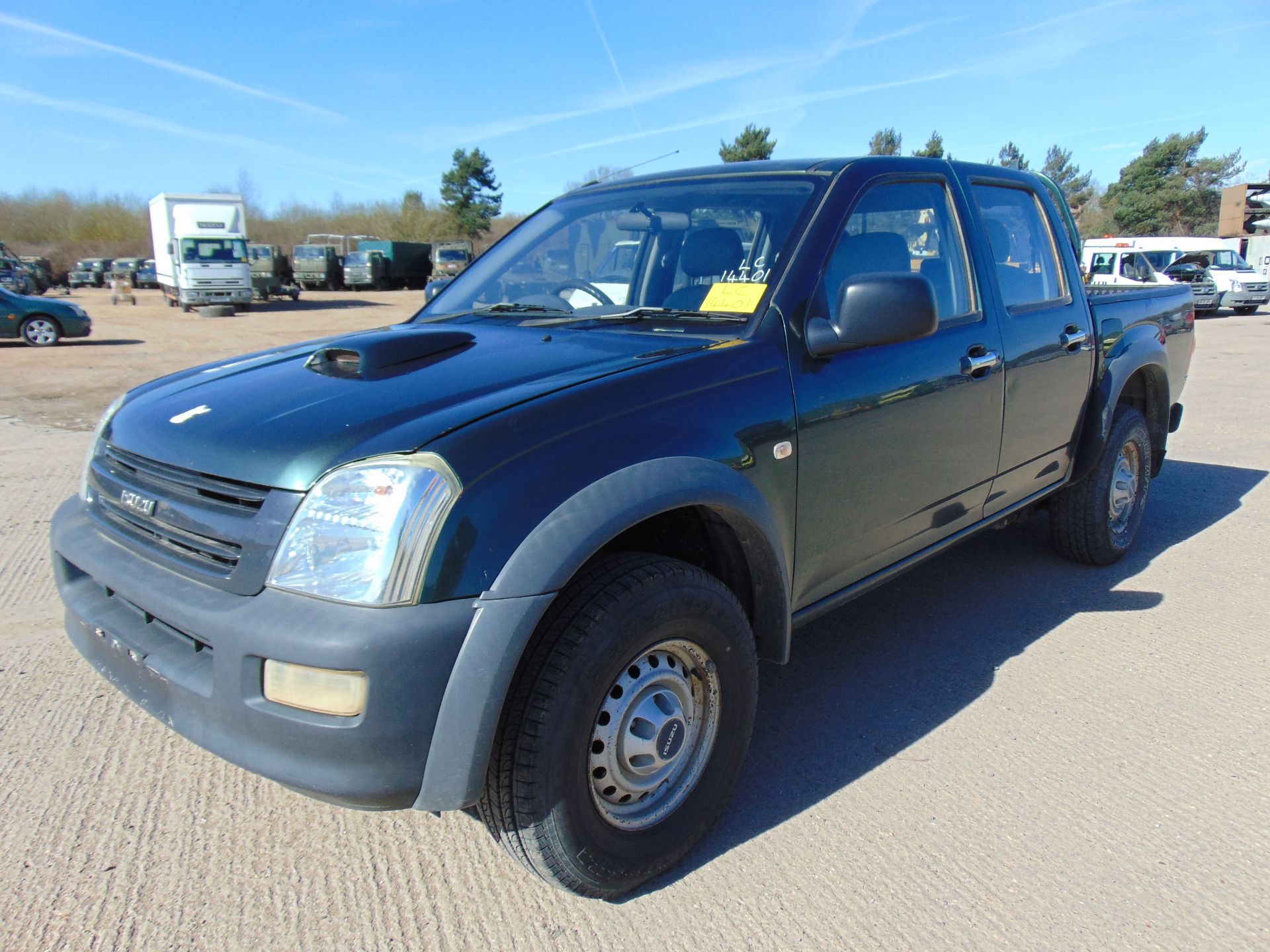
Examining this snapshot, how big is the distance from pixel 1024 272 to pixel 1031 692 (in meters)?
1.74

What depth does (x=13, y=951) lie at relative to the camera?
6.52 ft

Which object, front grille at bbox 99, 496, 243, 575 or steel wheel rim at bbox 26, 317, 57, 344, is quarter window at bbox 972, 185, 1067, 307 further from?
steel wheel rim at bbox 26, 317, 57, 344

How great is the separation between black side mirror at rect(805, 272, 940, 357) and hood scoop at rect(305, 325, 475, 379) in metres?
1.05

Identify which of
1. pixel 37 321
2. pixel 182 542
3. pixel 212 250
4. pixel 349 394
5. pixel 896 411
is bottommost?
pixel 182 542

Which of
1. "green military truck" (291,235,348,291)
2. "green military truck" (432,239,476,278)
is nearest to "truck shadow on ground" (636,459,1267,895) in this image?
"green military truck" (432,239,476,278)

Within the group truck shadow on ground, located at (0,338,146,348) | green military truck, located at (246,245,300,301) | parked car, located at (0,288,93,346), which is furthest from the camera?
green military truck, located at (246,245,300,301)

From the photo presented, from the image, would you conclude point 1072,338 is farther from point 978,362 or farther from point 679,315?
point 679,315

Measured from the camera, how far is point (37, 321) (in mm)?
17562

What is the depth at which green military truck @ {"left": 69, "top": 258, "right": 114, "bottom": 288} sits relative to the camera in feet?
154

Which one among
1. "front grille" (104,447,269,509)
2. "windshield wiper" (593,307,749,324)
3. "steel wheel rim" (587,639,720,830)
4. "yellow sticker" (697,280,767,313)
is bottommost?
"steel wheel rim" (587,639,720,830)

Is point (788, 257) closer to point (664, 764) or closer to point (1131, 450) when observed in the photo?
point (664, 764)

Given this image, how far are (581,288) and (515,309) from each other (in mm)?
243

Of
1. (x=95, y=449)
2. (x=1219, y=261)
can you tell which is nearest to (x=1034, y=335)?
(x=95, y=449)

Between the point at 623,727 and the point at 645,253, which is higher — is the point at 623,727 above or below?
below
